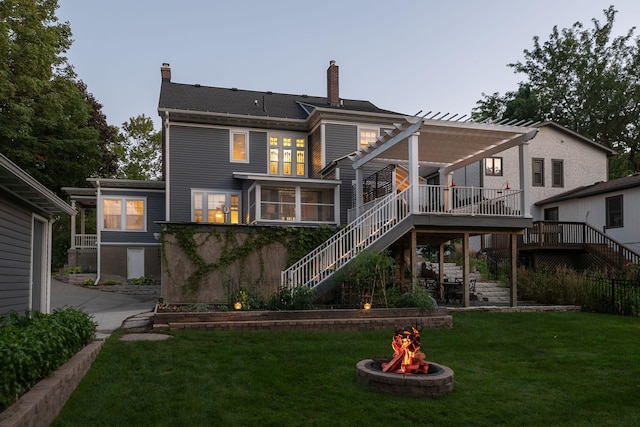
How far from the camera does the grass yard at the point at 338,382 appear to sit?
495 cm

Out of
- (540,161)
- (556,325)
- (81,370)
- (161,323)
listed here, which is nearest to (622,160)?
(540,161)

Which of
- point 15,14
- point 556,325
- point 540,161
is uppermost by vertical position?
point 15,14

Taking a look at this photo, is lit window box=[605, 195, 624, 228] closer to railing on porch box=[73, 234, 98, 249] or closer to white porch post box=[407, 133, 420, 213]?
white porch post box=[407, 133, 420, 213]

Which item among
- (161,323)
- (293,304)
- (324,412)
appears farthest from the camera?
(293,304)

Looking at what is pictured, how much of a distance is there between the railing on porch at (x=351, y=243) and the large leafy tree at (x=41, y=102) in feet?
52.6

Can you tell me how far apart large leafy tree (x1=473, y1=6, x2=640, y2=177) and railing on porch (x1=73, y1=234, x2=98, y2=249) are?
29107mm

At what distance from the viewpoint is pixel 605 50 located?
34.7 meters

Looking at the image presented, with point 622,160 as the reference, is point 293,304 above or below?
below

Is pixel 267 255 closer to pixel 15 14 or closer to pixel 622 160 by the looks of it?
pixel 15 14

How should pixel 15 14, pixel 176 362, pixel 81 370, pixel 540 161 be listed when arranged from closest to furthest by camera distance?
1. pixel 81 370
2. pixel 176 362
3. pixel 15 14
4. pixel 540 161

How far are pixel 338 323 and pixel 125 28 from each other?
7749cm

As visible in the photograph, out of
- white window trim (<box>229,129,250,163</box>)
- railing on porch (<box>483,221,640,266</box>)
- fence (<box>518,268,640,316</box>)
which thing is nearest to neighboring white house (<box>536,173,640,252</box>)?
railing on porch (<box>483,221,640,266</box>)

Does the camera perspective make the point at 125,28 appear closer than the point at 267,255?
No

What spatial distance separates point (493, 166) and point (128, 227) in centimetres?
1770
